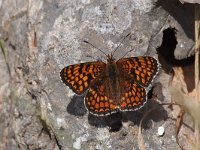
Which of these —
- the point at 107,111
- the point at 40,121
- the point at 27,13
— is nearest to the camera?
the point at 107,111

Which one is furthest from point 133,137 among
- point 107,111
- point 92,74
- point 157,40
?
point 157,40

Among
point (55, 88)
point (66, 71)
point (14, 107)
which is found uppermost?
point (66, 71)

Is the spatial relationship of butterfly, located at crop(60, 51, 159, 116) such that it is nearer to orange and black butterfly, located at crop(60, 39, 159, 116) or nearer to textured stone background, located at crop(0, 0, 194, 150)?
orange and black butterfly, located at crop(60, 39, 159, 116)

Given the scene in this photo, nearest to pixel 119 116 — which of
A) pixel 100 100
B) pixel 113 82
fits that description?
pixel 100 100

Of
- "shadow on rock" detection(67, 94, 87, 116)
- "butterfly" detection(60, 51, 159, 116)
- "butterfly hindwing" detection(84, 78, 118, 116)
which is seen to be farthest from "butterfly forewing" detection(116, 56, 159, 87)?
"shadow on rock" detection(67, 94, 87, 116)

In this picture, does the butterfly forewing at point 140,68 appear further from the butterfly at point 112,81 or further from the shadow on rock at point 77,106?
the shadow on rock at point 77,106

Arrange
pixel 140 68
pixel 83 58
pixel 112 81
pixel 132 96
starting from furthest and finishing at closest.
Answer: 1. pixel 83 58
2. pixel 112 81
3. pixel 140 68
4. pixel 132 96

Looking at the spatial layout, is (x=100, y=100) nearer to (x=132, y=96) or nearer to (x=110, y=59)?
(x=132, y=96)

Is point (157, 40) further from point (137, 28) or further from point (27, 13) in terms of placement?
point (27, 13)
